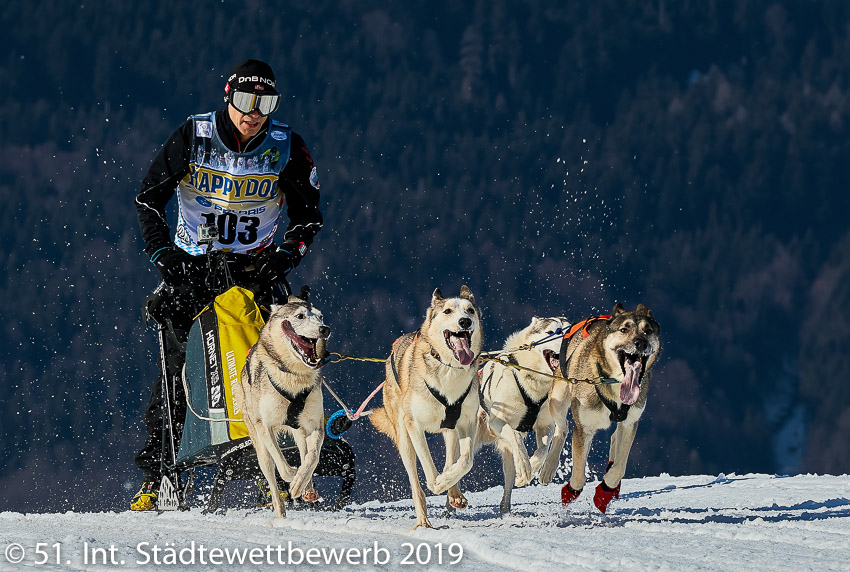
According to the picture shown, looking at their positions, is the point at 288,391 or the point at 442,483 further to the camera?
the point at 288,391

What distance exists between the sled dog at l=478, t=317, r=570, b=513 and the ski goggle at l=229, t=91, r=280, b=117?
1.90 metres

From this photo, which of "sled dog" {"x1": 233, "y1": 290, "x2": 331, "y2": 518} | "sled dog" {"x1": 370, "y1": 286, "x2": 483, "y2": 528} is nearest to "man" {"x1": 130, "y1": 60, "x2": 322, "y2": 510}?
"sled dog" {"x1": 233, "y1": 290, "x2": 331, "y2": 518}

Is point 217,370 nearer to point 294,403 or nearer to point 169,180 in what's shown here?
point 294,403

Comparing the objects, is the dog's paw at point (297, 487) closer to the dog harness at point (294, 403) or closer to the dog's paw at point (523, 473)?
the dog harness at point (294, 403)

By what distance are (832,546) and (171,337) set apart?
354 cm

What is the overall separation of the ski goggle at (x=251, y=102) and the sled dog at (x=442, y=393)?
4.84 ft

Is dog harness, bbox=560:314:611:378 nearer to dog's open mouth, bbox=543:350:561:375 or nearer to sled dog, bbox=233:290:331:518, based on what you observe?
dog's open mouth, bbox=543:350:561:375

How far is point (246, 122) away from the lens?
5516 millimetres

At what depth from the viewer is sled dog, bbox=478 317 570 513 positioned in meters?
5.82

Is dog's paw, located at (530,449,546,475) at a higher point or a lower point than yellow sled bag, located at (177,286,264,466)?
lower

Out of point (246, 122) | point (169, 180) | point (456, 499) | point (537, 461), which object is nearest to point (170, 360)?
point (169, 180)

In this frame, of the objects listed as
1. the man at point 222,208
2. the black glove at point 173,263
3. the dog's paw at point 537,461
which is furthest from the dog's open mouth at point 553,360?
the black glove at point 173,263

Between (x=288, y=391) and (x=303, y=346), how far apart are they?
239 millimetres

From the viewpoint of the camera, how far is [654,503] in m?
7.03
